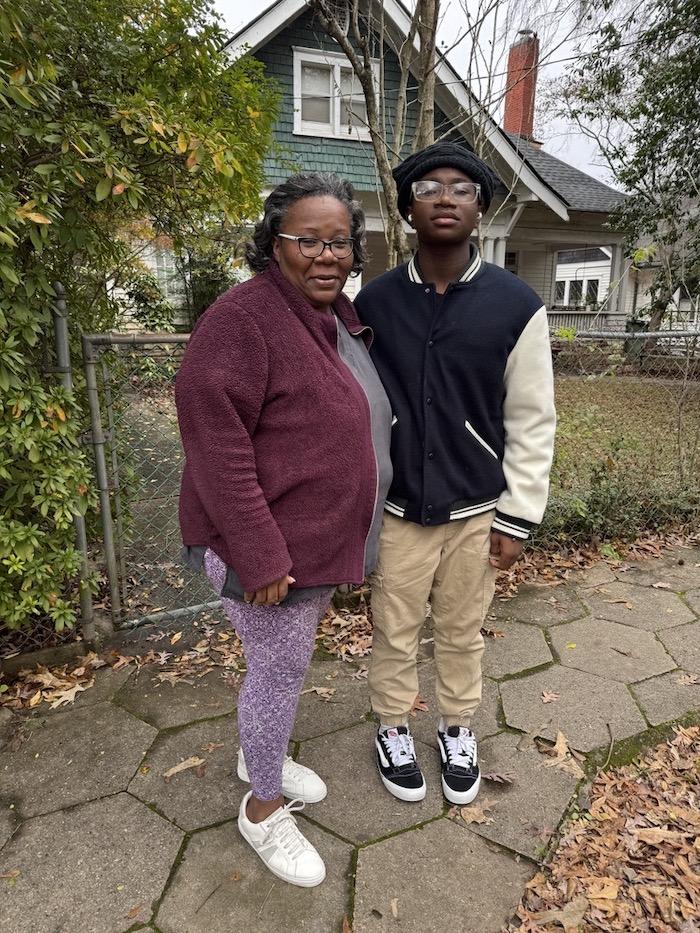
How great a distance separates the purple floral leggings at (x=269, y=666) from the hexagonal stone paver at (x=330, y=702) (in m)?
0.66

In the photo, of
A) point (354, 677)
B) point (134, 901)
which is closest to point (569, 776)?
point (354, 677)

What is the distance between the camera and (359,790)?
6.95 ft

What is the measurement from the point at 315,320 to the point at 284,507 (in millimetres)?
491

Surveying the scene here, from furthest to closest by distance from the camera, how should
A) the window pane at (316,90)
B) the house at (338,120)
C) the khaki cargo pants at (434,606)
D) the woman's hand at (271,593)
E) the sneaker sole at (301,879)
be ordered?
the window pane at (316,90), the house at (338,120), the khaki cargo pants at (434,606), the sneaker sole at (301,879), the woman's hand at (271,593)

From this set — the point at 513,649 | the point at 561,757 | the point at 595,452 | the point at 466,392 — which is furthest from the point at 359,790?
the point at 595,452

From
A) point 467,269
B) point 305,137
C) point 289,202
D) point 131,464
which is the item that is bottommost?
point 131,464

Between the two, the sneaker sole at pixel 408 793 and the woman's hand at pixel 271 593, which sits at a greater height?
the woman's hand at pixel 271 593

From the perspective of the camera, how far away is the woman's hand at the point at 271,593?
1.50 meters

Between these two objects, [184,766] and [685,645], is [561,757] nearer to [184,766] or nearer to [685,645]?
[685,645]

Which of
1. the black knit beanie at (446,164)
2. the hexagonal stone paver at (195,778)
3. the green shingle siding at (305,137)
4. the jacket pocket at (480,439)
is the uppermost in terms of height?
the green shingle siding at (305,137)

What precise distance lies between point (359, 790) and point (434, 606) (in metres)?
0.71

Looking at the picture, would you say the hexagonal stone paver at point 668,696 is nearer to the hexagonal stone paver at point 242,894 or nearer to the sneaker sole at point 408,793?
the sneaker sole at point 408,793

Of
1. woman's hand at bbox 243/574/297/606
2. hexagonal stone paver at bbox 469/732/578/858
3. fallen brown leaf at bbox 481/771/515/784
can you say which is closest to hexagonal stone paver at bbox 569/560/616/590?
hexagonal stone paver at bbox 469/732/578/858

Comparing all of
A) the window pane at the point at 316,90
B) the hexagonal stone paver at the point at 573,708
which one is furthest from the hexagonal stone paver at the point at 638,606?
the window pane at the point at 316,90
